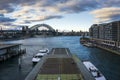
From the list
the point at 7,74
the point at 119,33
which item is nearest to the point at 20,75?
the point at 7,74

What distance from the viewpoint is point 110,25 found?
354 feet

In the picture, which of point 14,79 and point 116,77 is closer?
point 14,79

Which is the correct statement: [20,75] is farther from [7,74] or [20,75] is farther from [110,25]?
[110,25]

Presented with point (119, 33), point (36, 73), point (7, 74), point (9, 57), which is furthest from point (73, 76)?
point (119, 33)

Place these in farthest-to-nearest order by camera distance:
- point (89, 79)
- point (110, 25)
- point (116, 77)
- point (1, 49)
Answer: point (110, 25), point (1, 49), point (116, 77), point (89, 79)

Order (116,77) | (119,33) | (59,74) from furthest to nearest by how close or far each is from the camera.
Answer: (119,33) < (116,77) < (59,74)

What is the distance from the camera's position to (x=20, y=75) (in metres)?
38.3

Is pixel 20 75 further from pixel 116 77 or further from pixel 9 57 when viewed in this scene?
pixel 9 57

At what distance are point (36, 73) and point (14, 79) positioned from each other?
1542 cm

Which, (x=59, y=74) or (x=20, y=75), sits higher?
(x=59, y=74)

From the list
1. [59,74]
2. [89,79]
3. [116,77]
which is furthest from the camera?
[116,77]

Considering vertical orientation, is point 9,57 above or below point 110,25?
below

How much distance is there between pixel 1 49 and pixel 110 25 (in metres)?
67.0

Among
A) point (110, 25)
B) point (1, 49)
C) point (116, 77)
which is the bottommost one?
point (116, 77)
